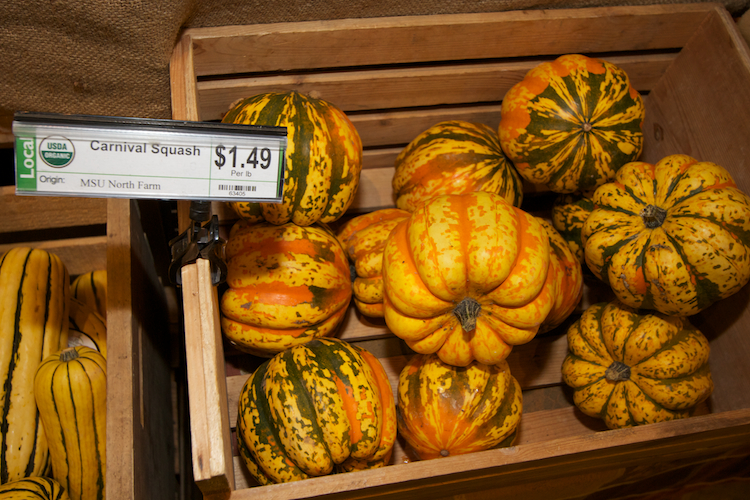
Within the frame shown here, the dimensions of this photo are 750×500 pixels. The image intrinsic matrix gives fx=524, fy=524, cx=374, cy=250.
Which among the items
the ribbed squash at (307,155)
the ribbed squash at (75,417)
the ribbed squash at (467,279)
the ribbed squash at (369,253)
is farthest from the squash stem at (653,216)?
the ribbed squash at (75,417)

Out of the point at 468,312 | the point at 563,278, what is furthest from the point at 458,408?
the point at 563,278

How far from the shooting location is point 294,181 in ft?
4.58

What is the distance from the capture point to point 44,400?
139cm

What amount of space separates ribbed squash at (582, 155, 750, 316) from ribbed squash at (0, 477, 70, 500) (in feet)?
5.21

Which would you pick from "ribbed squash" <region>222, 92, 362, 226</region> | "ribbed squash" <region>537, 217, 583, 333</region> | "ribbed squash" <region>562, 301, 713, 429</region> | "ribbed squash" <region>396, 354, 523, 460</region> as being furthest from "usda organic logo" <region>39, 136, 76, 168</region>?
"ribbed squash" <region>562, 301, 713, 429</region>

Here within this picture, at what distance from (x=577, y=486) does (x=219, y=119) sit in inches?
61.4

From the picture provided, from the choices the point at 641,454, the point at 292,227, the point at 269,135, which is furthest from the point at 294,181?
the point at 641,454

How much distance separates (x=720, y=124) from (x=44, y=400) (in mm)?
2169

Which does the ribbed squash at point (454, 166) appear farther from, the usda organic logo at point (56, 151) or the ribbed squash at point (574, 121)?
the usda organic logo at point (56, 151)

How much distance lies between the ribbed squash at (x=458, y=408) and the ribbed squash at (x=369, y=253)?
26 cm

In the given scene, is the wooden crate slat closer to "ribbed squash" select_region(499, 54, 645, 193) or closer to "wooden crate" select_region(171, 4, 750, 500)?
"wooden crate" select_region(171, 4, 750, 500)

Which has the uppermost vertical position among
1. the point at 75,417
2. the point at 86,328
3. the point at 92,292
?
the point at 92,292

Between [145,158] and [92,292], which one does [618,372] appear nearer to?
[145,158]

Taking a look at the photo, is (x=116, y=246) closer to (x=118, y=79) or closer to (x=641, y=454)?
(x=118, y=79)
